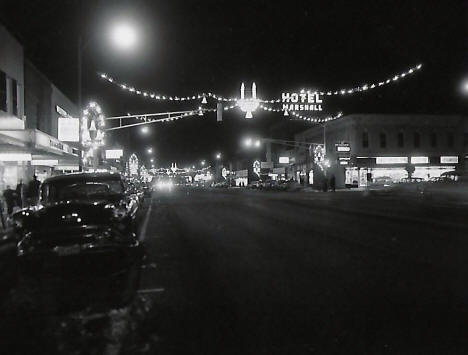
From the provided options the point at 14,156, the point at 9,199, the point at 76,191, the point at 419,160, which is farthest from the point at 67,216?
the point at 419,160

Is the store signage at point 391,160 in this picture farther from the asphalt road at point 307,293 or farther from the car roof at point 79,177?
the car roof at point 79,177

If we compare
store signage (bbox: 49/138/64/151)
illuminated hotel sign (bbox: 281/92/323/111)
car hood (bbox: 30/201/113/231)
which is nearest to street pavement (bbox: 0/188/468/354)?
car hood (bbox: 30/201/113/231)

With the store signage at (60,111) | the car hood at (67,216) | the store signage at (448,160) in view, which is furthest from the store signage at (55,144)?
the store signage at (448,160)

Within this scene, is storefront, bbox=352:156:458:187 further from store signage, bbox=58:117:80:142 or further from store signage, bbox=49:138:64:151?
store signage, bbox=49:138:64:151

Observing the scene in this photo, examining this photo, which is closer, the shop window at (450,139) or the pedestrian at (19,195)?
the pedestrian at (19,195)

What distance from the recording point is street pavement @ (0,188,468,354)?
6105mm

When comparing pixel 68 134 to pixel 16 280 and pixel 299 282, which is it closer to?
pixel 16 280

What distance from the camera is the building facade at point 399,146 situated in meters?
66.7

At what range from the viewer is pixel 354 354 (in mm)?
5691

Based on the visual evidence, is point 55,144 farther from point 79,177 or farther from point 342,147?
point 342,147

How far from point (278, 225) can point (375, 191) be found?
2711 cm

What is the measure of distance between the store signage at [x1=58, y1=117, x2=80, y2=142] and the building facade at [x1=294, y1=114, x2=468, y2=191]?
125 feet

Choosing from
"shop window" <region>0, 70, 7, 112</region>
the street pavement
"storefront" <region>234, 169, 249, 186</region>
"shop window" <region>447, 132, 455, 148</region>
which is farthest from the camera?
"storefront" <region>234, 169, 249, 186</region>

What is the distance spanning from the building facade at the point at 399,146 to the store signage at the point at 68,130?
3796cm
